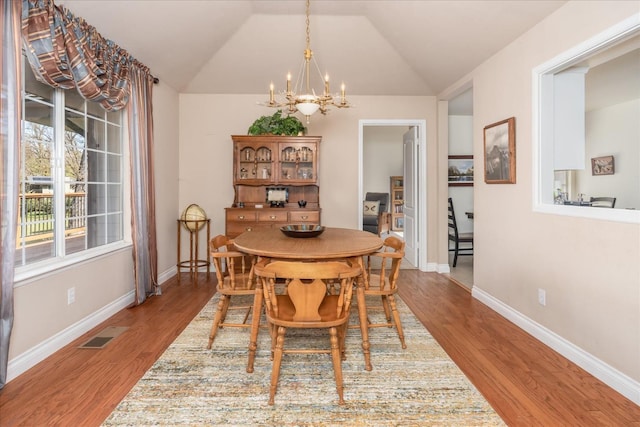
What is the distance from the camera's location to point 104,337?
2.80m

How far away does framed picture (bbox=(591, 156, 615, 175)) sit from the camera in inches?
161

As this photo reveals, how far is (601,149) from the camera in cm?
421

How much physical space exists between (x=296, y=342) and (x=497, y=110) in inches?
109

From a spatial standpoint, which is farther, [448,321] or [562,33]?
[448,321]

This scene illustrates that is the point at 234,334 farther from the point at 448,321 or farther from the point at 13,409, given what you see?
the point at 448,321

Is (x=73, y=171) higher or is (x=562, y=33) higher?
(x=562, y=33)

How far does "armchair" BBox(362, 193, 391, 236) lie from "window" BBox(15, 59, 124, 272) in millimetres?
5388

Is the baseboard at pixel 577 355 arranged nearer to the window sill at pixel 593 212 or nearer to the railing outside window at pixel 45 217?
the window sill at pixel 593 212

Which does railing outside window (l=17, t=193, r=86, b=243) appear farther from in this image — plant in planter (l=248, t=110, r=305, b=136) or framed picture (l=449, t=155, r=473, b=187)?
framed picture (l=449, t=155, r=473, b=187)

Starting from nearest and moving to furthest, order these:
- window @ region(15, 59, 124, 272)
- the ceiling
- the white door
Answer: window @ region(15, 59, 124, 272), the ceiling, the white door

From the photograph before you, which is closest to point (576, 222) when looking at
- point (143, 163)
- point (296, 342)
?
point (296, 342)

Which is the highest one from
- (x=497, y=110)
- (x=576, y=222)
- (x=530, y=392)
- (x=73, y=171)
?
(x=497, y=110)

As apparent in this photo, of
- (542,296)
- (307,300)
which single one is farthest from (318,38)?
(542,296)

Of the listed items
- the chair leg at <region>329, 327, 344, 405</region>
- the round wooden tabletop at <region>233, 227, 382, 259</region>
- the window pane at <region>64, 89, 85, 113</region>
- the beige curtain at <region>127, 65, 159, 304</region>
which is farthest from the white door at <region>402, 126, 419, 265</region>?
the window pane at <region>64, 89, 85, 113</region>
